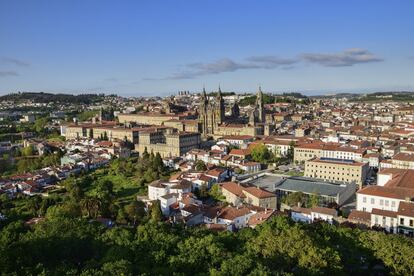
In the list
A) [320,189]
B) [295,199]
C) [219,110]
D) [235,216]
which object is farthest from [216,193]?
[219,110]

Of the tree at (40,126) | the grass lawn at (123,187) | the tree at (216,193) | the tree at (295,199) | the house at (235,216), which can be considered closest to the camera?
the house at (235,216)

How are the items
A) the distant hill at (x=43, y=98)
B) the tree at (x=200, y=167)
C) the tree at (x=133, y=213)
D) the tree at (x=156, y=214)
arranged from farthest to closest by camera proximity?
the distant hill at (x=43, y=98)
the tree at (x=200, y=167)
the tree at (x=133, y=213)
the tree at (x=156, y=214)

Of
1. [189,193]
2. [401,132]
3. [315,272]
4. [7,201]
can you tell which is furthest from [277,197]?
[401,132]

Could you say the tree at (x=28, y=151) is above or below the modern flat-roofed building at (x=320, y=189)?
above

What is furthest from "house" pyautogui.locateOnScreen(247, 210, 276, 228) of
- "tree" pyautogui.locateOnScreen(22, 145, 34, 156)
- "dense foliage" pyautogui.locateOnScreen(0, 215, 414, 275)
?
"tree" pyautogui.locateOnScreen(22, 145, 34, 156)

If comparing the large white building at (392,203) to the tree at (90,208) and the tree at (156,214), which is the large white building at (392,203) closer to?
the tree at (156,214)

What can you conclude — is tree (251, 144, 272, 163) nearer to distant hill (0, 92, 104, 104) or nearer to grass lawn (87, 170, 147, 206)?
grass lawn (87, 170, 147, 206)

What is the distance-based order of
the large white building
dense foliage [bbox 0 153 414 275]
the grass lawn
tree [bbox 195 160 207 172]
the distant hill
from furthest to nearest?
the distant hill → tree [bbox 195 160 207 172] → the grass lawn → the large white building → dense foliage [bbox 0 153 414 275]

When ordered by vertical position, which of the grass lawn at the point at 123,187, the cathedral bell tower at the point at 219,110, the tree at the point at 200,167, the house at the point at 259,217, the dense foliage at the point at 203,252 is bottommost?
the grass lawn at the point at 123,187

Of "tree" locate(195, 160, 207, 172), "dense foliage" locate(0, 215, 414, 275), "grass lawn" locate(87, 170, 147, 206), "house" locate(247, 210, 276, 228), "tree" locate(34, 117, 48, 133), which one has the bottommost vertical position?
"grass lawn" locate(87, 170, 147, 206)

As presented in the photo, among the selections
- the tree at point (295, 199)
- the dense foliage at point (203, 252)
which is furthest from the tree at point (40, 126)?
the dense foliage at point (203, 252)

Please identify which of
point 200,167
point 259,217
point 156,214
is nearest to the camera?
point 259,217

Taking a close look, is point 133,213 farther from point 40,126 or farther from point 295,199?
point 40,126
